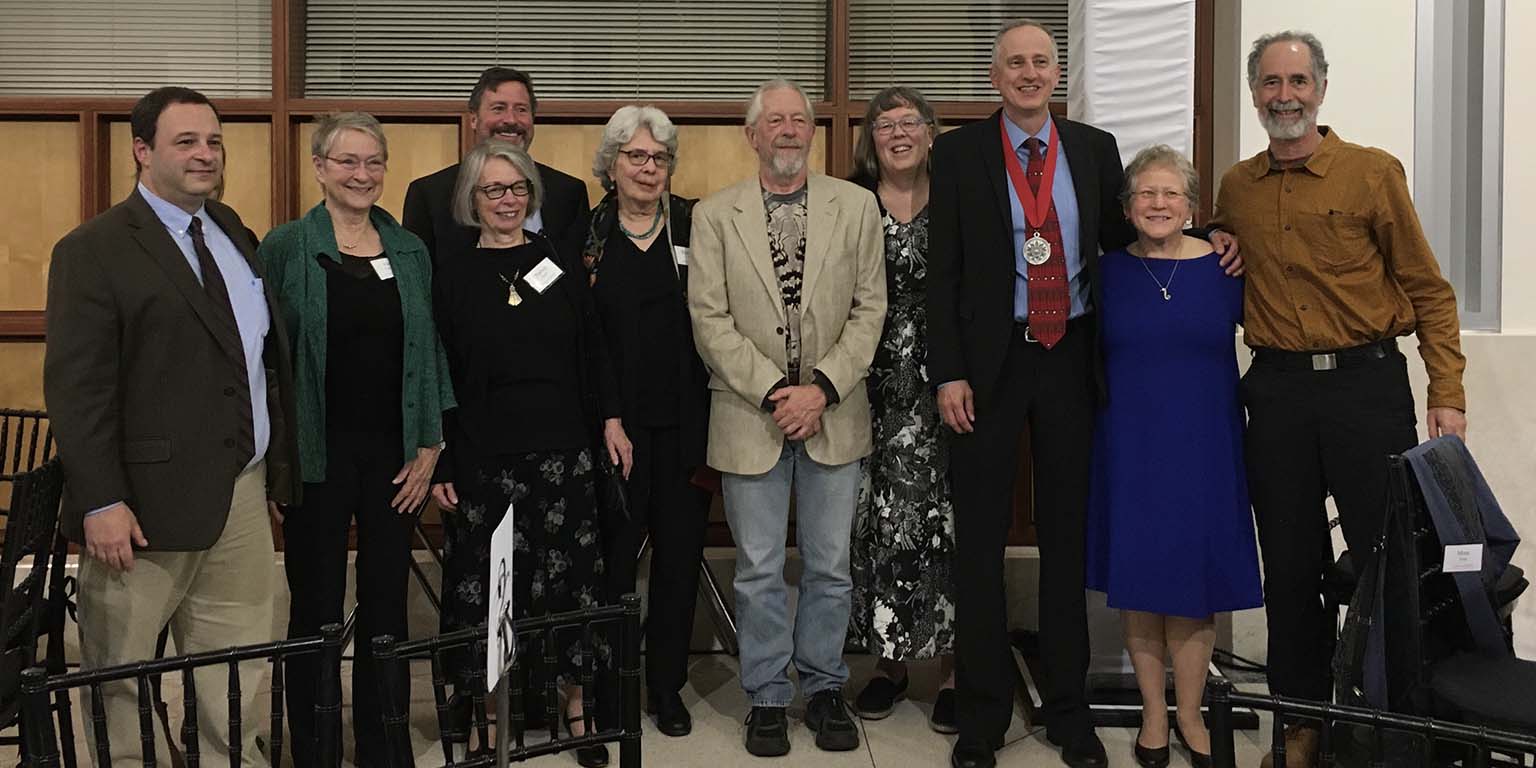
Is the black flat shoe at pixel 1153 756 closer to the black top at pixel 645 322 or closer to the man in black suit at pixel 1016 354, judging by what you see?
the man in black suit at pixel 1016 354

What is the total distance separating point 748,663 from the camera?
3.45 metres

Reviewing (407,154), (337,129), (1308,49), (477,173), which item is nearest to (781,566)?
(477,173)

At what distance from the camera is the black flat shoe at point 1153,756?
10.7ft

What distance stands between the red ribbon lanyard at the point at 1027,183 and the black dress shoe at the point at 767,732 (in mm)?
1430

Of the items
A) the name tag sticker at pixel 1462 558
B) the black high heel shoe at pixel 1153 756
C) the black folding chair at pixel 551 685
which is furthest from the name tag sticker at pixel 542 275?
the name tag sticker at pixel 1462 558

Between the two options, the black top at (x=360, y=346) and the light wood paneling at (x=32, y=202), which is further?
the light wood paneling at (x=32, y=202)

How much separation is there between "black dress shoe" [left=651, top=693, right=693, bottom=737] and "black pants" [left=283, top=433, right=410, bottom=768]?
0.75 meters

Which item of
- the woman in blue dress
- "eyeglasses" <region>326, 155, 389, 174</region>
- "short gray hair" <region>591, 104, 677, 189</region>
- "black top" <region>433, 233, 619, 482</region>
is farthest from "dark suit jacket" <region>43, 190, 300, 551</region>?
the woman in blue dress

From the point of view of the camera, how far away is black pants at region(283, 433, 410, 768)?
3088 mm

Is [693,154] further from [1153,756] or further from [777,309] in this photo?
[1153,756]

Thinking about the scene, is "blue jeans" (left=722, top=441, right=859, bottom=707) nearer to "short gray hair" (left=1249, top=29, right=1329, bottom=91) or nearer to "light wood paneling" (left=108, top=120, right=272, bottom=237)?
"short gray hair" (left=1249, top=29, right=1329, bottom=91)

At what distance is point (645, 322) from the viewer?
345 centimetres

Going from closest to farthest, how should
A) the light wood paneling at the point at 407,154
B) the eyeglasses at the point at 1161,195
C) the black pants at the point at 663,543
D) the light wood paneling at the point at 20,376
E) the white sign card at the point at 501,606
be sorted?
the white sign card at the point at 501,606, the eyeglasses at the point at 1161,195, the black pants at the point at 663,543, the light wood paneling at the point at 20,376, the light wood paneling at the point at 407,154

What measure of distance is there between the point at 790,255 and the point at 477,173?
81 centimetres
